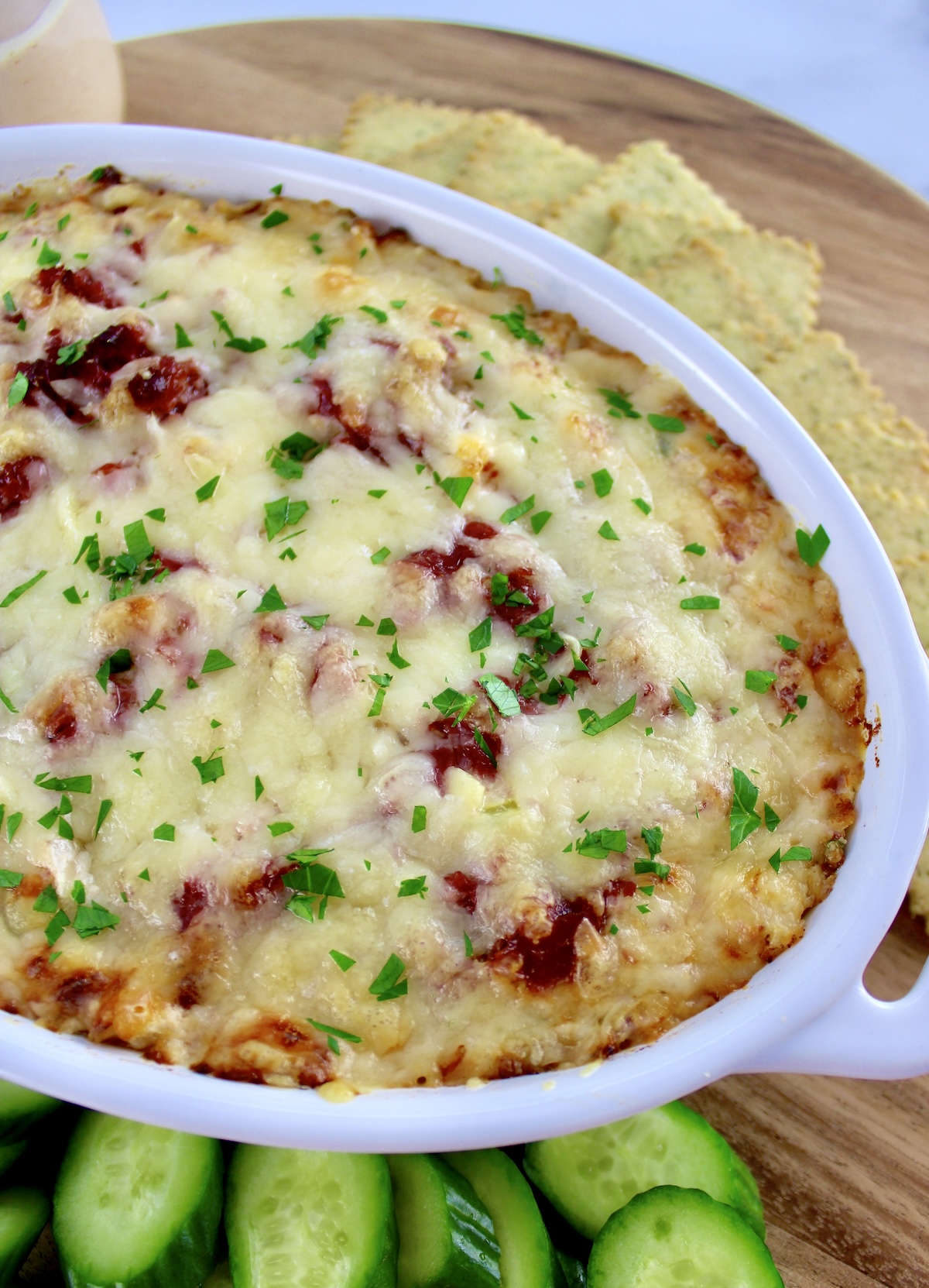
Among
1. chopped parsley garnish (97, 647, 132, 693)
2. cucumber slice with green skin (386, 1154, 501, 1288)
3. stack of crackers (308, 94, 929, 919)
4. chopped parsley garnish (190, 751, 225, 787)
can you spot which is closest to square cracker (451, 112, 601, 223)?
stack of crackers (308, 94, 929, 919)

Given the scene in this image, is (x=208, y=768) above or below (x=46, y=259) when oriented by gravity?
below

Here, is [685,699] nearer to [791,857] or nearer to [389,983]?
[791,857]

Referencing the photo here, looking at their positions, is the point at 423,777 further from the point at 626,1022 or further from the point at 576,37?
the point at 576,37

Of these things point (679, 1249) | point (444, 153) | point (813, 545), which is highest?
point (444, 153)

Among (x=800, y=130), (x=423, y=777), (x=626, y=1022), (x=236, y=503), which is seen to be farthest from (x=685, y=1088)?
(x=800, y=130)

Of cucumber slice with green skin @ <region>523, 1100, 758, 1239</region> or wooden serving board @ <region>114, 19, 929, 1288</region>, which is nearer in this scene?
cucumber slice with green skin @ <region>523, 1100, 758, 1239</region>

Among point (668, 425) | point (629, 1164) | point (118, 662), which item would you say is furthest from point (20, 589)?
point (629, 1164)

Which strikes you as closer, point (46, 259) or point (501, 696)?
point (501, 696)

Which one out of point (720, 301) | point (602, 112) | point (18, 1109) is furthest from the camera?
point (602, 112)

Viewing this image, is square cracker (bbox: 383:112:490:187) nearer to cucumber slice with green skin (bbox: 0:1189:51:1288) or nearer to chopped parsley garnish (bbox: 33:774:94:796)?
chopped parsley garnish (bbox: 33:774:94:796)
